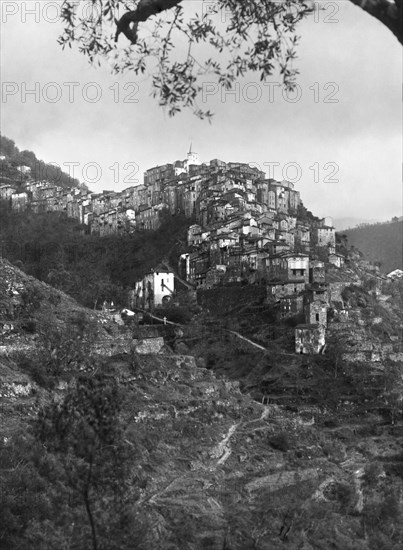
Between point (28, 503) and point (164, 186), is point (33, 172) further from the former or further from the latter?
point (28, 503)

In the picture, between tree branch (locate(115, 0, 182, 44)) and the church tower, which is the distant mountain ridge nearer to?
the church tower

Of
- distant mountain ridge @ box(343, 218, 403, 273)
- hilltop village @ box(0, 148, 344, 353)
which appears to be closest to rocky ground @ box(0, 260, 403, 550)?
hilltop village @ box(0, 148, 344, 353)

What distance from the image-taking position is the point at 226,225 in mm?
65562

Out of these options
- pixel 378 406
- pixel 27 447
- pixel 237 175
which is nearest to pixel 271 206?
pixel 237 175

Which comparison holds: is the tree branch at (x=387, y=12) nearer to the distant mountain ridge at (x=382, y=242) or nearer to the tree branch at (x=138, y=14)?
the tree branch at (x=138, y=14)

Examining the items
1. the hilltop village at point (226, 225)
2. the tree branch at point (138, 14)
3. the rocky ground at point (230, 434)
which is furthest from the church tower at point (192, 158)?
the tree branch at point (138, 14)

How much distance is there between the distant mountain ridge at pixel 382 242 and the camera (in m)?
99.2

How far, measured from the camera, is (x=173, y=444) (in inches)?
917

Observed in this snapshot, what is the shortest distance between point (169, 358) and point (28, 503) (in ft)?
61.4

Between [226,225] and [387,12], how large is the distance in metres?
60.0

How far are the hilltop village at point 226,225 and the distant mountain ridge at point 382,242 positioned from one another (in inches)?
852

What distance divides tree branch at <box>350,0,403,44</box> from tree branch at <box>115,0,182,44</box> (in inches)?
66.6

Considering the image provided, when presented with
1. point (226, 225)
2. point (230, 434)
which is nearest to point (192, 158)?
point (226, 225)

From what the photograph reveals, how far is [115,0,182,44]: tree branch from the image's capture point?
6195 millimetres
